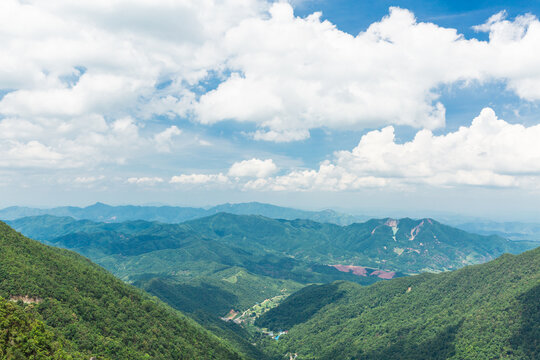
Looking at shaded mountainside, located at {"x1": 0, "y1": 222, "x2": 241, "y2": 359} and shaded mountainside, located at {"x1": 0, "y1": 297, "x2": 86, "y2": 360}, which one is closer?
shaded mountainside, located at {"x1": 0, "y1": 297, "x2": 86, "y2": 360}

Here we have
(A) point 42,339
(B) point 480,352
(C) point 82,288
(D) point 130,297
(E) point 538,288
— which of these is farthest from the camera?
(E) point 538,288

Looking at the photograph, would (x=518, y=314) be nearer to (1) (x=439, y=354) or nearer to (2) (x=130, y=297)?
(1) (x=439, y=354)

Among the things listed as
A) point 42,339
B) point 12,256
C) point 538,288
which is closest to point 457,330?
point 538,288

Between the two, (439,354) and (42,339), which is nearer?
(42,339)

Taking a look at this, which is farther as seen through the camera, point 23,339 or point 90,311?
point 90,311

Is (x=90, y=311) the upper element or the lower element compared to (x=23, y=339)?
lower

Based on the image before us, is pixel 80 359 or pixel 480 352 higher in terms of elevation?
pixel 80 359

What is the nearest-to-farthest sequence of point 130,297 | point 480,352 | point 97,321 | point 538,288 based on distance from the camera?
point 97,321 < point 130,297 < point 480,352 < point 538,288

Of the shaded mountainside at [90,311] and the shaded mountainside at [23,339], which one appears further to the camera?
the shaded mountainside at [90,311]
